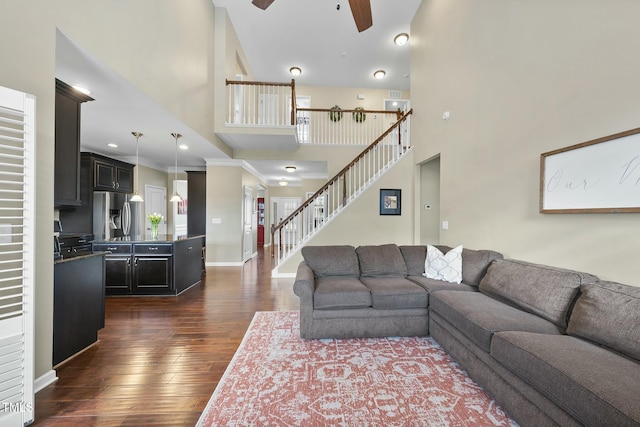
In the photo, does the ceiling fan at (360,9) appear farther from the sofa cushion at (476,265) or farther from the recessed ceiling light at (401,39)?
the recessed ceiling light at (401,39)

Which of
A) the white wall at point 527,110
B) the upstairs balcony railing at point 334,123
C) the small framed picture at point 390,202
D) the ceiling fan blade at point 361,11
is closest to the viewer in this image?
the white wall at point 527,110

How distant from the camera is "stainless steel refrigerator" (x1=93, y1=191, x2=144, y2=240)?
5.05m

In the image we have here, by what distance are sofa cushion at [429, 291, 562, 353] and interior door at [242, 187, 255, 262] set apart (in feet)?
17.7

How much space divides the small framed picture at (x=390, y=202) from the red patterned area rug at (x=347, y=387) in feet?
9.68

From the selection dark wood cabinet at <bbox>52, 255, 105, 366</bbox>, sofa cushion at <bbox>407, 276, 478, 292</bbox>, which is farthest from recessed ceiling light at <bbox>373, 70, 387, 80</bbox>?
dark wood cabinet at <bbox>52, 255, 105, 366</bbox>

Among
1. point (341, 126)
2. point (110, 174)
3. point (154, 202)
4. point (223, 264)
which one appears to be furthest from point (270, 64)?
point (223, 264)

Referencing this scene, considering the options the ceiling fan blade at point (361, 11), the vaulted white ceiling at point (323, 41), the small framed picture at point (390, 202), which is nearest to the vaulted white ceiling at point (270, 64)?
the vaulted white ceiling at point (323, 41)

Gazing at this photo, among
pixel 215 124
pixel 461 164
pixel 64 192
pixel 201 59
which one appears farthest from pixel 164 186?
pixel 461 164

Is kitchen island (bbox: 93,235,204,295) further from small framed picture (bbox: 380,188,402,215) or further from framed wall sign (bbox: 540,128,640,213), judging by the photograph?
framed wall sign (bbox: 540,128,640,213)

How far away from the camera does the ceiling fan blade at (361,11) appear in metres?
2.69

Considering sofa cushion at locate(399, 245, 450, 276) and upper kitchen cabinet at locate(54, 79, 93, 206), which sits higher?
upper kitchen cabinet at locate(54, 79, 93, 206)

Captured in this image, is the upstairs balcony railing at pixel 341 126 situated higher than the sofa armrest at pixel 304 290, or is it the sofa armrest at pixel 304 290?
the upstairs balcony railing at pixel 341 126

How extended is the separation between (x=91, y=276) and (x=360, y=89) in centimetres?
792

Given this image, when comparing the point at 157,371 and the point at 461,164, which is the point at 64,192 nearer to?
the point at 157,371
